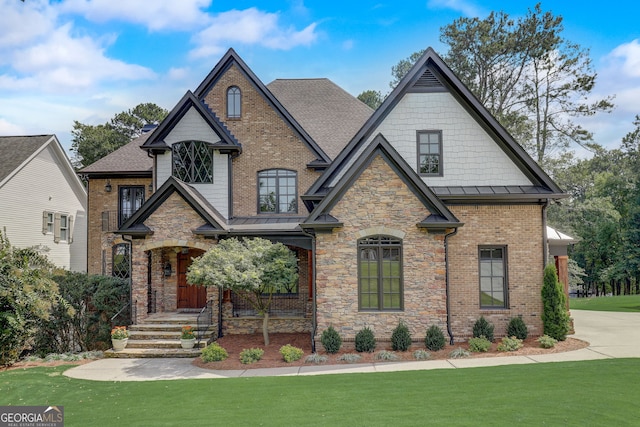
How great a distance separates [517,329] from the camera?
1322 cm

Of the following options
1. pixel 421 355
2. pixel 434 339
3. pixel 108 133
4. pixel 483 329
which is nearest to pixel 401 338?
pixel 421 355

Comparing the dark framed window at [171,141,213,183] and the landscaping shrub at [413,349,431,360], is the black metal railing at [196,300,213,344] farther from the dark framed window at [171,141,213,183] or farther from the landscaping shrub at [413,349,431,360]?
the landscaping shrub at [413,349,431,360]

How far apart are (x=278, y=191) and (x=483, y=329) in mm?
8993

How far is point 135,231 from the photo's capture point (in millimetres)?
15016

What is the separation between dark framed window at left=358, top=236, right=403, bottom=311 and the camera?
42.4 ft

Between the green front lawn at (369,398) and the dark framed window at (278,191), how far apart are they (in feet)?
28.8

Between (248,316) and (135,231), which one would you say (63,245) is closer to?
(135,231)

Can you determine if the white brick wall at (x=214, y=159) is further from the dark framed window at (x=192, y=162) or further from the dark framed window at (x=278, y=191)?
the dark framed window at (x=278, y=191)

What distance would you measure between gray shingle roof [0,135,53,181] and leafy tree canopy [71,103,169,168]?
18.9m

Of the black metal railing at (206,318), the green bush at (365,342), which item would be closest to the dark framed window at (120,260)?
the black metal railing at (206,318)

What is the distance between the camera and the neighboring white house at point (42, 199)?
76.6ft

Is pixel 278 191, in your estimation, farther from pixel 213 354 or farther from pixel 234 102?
pixel 213 354

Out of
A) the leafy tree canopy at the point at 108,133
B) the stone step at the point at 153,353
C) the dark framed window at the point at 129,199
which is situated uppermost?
the leafy tree canopy at the point at 108,133

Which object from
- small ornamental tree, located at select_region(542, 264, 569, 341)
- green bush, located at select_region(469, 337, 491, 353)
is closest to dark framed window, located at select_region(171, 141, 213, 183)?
green bush, located at select_region(469, 337, 491, 353)
